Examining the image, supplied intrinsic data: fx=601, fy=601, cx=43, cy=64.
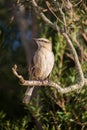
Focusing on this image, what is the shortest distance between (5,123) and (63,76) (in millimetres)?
1231

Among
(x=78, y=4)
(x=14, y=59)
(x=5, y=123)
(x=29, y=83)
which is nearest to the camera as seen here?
(x=29, y=83)

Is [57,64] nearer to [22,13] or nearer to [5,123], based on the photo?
[5,123]

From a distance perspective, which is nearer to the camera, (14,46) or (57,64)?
(57,64)

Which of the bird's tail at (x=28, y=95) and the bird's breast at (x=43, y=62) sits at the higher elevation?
the bird's breast at (x=43, y=62)

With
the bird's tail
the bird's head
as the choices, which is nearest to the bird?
the bird's tail

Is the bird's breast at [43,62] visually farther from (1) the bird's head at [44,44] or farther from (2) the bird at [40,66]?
(1) the bird's head at [44,44]

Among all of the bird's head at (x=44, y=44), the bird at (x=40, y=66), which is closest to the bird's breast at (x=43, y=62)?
the bird at (x=40, y=66)

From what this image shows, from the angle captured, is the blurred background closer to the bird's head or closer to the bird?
the bird

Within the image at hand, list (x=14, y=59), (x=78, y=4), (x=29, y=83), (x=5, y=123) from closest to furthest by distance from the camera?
(x=29, y=83)
(x=78, y=4)
(x=5, y=123)
(x=14, y=59)

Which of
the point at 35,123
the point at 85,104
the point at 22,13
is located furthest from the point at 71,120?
the point at 22,13

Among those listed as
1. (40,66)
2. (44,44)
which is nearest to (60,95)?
(40,66)

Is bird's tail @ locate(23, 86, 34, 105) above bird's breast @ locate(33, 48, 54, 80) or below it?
below

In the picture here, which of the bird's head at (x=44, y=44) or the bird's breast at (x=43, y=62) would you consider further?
the bird's head at (x=44, y=44)

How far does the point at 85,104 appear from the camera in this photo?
9117 mm
